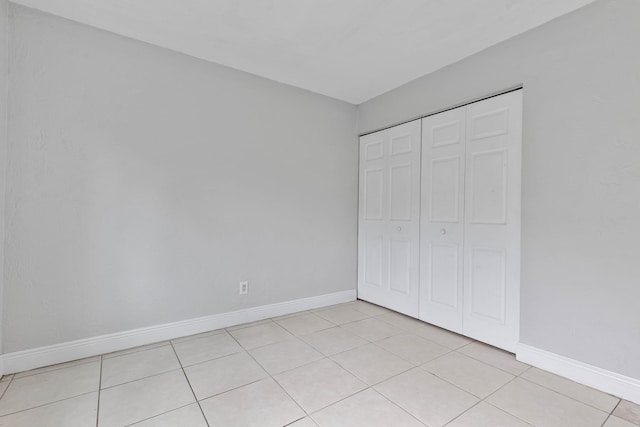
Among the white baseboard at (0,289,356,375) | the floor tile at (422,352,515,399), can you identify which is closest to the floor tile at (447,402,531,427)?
the floor tile at (422,352,515,399)

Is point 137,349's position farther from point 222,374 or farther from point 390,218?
point 390,218

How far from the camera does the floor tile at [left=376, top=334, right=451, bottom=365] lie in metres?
2.15

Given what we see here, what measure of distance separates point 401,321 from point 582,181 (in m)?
1.86

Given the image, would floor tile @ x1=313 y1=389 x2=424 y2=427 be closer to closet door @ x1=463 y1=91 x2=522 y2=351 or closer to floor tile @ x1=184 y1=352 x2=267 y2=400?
floor tile @ x1=184 y1=352 x2=267 y2=400

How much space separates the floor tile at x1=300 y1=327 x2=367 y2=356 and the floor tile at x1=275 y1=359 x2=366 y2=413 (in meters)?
0.23

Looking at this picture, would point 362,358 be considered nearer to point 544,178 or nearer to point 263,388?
point 263,388

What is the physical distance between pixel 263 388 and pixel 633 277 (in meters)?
2.25

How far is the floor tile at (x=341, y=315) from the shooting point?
2889 millimetres

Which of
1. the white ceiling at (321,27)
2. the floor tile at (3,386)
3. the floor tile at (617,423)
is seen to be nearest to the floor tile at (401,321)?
the floor tile at (617,423)

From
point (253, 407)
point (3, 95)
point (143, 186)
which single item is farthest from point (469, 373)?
point (3, 95)

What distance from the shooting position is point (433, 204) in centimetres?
274

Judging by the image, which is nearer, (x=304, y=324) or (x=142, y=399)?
(x=142, y=399)

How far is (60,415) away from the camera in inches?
58.8

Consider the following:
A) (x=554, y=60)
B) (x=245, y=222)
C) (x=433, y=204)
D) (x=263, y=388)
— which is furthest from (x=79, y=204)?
(x=554, y=60)
